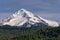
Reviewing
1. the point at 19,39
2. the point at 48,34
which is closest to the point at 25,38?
the point at 19,39

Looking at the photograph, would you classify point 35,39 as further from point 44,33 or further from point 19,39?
point 44,33

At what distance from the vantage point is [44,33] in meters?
174

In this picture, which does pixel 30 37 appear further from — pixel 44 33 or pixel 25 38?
pixel 44 33

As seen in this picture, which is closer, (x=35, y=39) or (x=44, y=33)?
(x=35, y=39)

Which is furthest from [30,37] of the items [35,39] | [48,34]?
[48,34]

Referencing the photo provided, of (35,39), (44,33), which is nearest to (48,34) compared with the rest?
(44,33)

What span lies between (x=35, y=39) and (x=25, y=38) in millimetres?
4474

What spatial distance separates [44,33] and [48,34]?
4.25 m

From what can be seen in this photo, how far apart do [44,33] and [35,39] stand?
1892 inches

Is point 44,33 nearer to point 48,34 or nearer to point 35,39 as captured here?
point 48,34

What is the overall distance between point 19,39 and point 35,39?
23.5 feet

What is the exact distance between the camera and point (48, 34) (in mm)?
169875

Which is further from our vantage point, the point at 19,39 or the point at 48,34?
the point at 48,34

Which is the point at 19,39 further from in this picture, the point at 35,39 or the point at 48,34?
the point at 48,34
